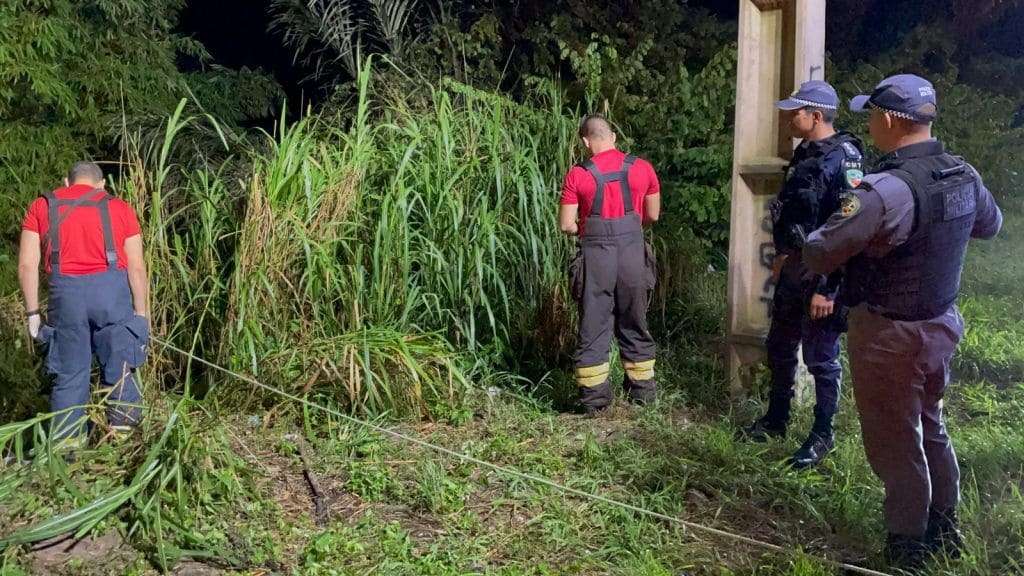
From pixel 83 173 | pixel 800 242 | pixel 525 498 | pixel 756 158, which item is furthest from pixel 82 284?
pixel 756 158

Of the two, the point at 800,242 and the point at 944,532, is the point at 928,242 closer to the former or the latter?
the point at 944,532

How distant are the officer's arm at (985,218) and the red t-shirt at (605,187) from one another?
1.89 metres

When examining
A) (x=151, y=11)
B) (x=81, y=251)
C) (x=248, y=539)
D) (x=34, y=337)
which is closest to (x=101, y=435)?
(x=34, y=337)

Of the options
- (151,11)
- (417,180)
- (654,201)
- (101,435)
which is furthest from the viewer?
(151,11)

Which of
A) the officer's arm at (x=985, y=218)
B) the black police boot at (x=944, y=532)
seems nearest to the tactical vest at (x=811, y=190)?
the officer's arm at (x=985, y=218)

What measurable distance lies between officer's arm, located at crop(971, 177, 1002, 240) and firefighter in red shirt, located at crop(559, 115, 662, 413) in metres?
1.89

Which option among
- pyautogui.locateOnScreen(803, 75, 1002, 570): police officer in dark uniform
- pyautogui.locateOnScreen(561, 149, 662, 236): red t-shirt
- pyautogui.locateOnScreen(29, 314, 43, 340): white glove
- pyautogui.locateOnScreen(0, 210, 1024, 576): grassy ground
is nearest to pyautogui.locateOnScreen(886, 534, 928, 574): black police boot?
pyautogui.locateOnScreen(803, 75, 1002, 570): police officer in dark uniform

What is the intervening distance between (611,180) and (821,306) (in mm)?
1287

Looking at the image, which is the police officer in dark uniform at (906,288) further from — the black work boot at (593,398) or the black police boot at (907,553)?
the black work boot at (593,398)

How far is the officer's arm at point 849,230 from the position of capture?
2871 millimetres

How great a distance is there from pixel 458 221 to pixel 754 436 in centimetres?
198

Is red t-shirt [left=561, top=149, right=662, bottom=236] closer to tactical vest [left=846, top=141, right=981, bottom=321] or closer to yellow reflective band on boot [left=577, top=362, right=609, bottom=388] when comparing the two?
yellow reflective band on boot [left=577, top=362, right=609, bottom=388]

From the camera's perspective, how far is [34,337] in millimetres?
4371

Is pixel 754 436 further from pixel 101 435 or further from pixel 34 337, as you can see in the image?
pixel 34 337
